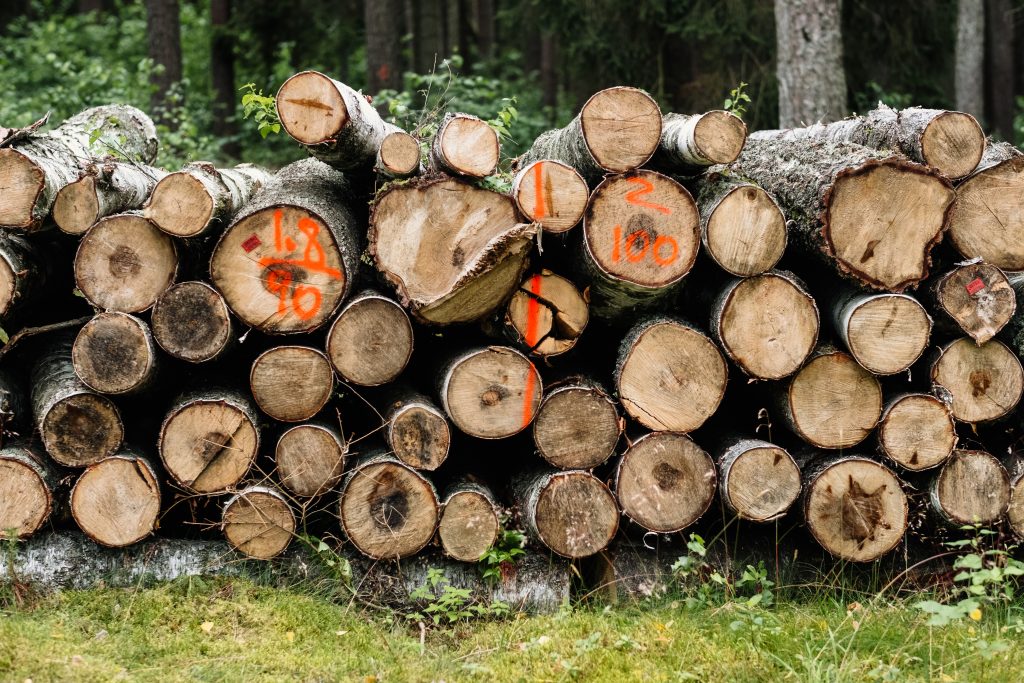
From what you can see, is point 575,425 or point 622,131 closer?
point 622,131

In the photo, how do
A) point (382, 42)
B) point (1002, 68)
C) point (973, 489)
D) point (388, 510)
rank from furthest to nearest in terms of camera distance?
point (1002, 68), point (382, 42), point (973, 489), point (388, 510)

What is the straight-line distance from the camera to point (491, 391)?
392 cm

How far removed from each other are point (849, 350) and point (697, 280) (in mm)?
794

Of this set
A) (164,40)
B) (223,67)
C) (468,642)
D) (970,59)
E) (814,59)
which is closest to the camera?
(468,642)

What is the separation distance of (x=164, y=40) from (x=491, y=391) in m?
10.3

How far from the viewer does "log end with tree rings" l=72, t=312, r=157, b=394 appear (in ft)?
12.5

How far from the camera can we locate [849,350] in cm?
394

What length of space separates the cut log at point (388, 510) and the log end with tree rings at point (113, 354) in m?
1.06

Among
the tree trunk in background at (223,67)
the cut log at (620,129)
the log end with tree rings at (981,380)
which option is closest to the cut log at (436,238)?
the cut log at (620,129)

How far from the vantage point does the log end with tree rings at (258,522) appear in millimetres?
3920

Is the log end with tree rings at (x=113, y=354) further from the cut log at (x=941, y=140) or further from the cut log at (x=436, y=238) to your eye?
the cut log at (x=941, y=140)

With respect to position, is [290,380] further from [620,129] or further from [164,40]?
[164,40]

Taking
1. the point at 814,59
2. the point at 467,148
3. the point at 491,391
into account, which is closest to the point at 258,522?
the point at 491,391

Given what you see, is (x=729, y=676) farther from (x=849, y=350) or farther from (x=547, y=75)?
(x=547, y=75)
